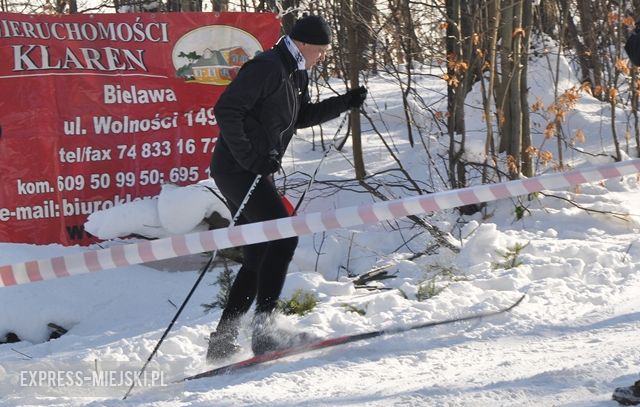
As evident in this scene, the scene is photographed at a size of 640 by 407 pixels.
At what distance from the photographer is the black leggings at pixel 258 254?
4.41m

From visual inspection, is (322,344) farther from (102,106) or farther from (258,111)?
(102,106)

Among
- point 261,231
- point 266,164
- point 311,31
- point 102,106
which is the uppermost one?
point 311,31

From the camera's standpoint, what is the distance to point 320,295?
225 inches

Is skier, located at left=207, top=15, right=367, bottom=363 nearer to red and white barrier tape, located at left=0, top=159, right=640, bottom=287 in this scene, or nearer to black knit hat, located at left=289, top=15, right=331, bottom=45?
black knit hat, located at left=289, top=15, right=331, bottom=45

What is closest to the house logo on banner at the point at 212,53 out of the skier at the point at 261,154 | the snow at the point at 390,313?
the snow at the point at 390,313

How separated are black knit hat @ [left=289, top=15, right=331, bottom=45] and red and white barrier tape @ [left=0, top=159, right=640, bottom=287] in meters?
0.98

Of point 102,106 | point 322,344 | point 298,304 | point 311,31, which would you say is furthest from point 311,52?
point 102,106

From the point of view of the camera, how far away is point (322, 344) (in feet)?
14.8

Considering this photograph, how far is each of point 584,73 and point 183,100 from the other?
701cm

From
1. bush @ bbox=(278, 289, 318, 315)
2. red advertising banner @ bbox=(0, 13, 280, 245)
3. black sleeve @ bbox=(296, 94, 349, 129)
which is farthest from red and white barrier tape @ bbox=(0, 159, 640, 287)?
red advertising banner @ bbox=(0, 13, 280, 245)

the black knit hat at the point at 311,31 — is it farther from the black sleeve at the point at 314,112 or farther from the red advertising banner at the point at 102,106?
the red advertising banner at the point at 102,106

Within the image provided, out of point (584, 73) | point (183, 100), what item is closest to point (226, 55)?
point (183, 100)

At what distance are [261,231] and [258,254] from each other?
0.48 meters

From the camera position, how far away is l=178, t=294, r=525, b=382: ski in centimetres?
423
